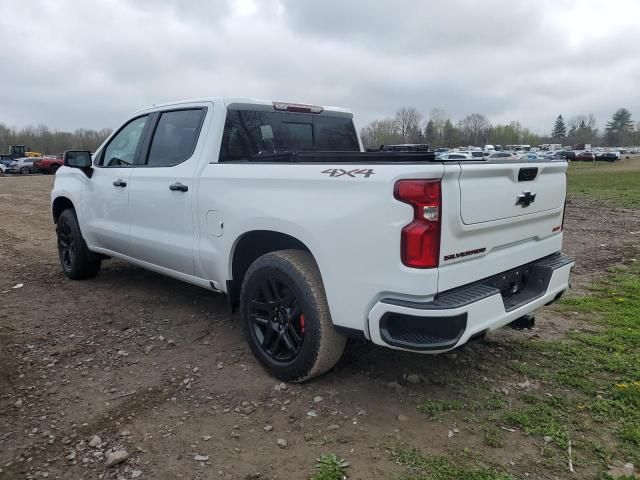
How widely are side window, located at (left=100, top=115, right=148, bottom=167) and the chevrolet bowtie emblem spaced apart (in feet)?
11.2

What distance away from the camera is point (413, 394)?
11.2 ft

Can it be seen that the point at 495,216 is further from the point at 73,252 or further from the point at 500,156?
the point at 500,156

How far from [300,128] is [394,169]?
6.79 feet

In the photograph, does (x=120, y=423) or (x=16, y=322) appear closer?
(x=120, y=423)

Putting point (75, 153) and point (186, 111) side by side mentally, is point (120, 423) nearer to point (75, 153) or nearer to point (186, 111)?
point (186, 111)

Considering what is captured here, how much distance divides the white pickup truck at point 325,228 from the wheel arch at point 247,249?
0.04ft

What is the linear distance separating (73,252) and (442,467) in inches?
196

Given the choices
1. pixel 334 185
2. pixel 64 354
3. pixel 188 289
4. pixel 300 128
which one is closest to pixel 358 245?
pixel 334 185

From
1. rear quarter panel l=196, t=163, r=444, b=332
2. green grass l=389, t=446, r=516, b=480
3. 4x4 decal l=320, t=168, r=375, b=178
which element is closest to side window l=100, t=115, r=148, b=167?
rear quarter panel l=196, t=163, r=444, b=332

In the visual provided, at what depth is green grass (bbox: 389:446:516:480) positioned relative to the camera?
258cm

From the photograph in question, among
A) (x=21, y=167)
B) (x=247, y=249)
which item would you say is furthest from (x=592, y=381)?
(x=21, y=167)

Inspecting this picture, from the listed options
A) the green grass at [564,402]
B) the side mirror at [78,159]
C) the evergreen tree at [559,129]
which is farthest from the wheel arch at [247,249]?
the evergreen tree at [559,129]

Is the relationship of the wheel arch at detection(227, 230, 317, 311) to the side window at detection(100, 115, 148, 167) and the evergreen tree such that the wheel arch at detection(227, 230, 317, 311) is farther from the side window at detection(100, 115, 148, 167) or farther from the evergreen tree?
the evergreen tree

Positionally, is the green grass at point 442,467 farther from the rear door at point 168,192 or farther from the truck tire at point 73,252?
the truck tire at point 73,252
